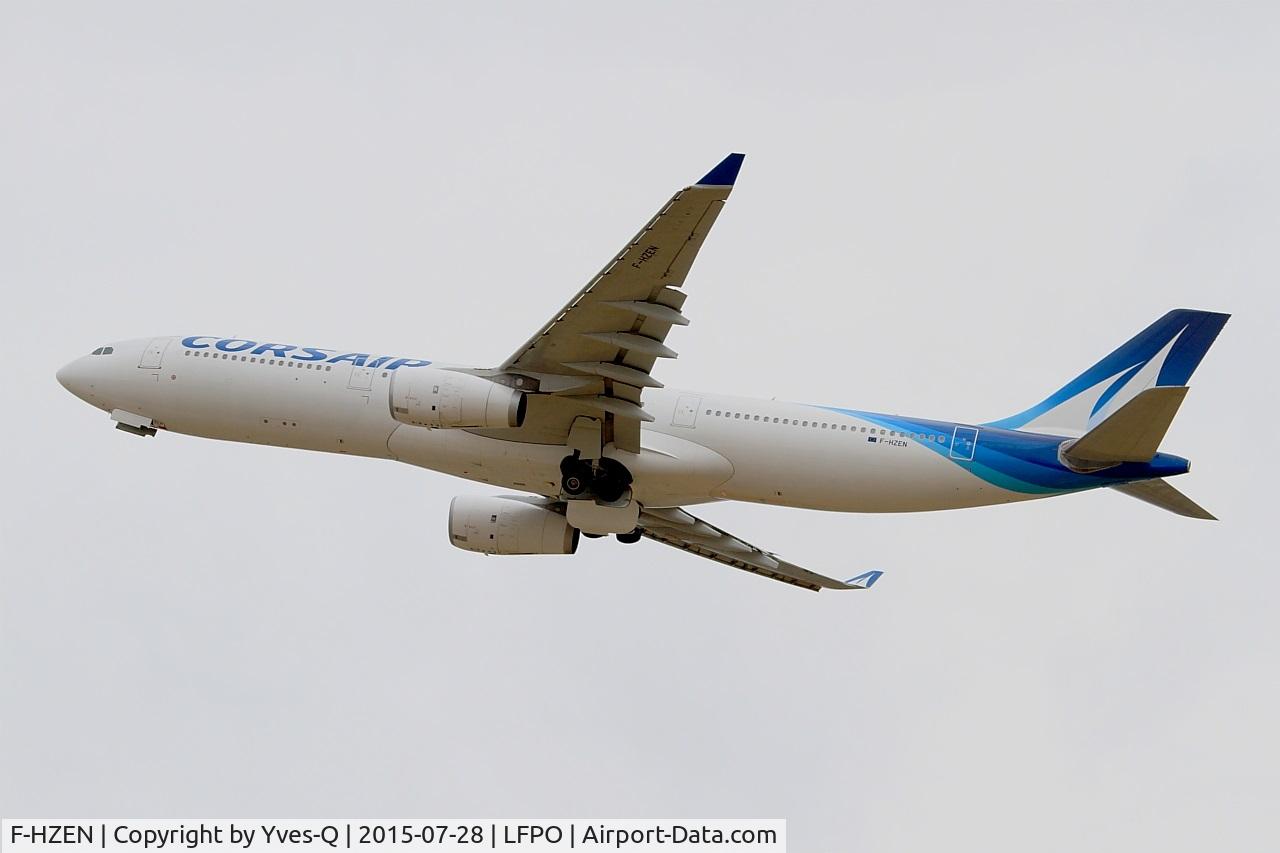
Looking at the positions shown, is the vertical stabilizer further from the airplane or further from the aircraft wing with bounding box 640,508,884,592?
the aircraft wing with bounding box 640,508,884,592

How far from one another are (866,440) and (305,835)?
574 inches

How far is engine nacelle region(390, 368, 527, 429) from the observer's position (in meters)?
35.9

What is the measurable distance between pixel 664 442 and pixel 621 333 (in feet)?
13.5

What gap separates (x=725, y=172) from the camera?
30.6 m

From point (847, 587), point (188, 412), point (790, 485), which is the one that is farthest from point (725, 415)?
point (188, 412)

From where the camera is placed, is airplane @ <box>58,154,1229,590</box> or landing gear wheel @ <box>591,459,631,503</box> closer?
airplane @ <box>58,154,1229,590</box>

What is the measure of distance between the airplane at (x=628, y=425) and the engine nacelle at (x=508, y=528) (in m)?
1.90

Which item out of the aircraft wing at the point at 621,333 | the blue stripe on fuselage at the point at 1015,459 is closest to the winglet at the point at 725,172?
the aircraft wing at the point at 621,333

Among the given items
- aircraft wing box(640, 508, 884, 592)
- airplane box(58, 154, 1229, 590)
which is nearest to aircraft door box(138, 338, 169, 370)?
airplane box(58, 154, 1229, 590)

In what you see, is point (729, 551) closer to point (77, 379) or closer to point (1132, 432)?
point (1132, 432)

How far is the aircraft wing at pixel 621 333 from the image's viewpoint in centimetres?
3162

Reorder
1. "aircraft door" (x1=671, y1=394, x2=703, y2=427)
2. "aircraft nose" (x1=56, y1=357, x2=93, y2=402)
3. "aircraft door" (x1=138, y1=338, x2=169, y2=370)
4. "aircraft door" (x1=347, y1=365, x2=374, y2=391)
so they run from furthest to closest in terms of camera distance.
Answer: "aircraft nose" (x1=56, y1=357, x2=93, y2=402) < "aircraft door" (x1=138, y1=338, x2=169, y2=370) < "aircraft door" (x1=347, y1=365, x2=374, y2=391) < "aircraft door" (x1=671, y1=394, x2=703, y2=427)

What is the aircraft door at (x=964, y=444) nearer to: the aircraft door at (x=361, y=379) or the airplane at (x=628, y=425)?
the airplane at (x=628, y=425)

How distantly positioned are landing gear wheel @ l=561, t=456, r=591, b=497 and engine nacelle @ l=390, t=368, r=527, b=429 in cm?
233
